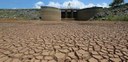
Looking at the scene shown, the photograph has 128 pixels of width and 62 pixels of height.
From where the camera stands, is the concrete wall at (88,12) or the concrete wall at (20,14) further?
the concrete wall at (88,12)

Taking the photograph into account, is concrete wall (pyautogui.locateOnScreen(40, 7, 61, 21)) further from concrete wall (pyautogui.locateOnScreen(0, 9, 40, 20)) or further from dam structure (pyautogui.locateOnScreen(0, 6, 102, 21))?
concrete wall (pyautogui.locateOnScreen(0, 9, 40, 20))

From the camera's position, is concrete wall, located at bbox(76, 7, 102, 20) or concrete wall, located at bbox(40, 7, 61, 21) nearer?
concrete wall, located at bbox(40, 7, 61, 21)

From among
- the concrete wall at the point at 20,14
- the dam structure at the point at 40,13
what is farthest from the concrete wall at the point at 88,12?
the concrete wall at the point at 20,14

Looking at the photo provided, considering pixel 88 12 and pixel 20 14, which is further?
pixel 88 12

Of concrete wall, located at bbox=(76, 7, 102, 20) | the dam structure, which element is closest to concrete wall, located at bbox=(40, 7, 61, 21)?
the dam structure

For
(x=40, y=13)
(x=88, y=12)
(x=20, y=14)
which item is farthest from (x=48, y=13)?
(x=88, y=12)

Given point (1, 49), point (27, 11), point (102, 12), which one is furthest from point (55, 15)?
point (1, 49)

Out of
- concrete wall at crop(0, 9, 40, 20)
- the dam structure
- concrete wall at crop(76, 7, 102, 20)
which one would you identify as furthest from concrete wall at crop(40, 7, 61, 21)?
concrete wall at crop(76, 7, 102, 20)

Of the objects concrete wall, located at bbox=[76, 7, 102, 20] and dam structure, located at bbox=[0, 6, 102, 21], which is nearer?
dam structure, located at bbox=[0, 6, 102, 21]

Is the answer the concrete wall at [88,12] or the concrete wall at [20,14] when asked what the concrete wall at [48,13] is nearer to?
the concrete wall at [20,14]

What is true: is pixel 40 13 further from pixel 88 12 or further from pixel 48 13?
pixel 88 12

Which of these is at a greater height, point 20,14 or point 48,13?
point 48,13

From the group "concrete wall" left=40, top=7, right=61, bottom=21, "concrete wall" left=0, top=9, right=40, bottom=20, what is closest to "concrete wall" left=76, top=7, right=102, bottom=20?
"concrete wall" left=40, top=7, right=61, bottom=21

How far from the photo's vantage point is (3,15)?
23516 mm
